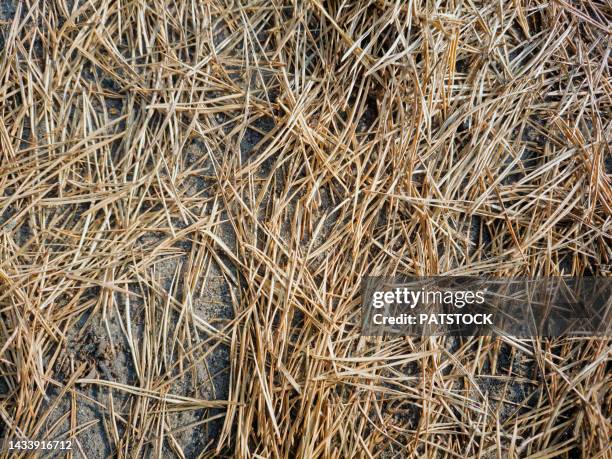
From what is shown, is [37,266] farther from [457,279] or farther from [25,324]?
[457,279]

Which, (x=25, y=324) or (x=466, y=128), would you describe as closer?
(x=25, y=324)

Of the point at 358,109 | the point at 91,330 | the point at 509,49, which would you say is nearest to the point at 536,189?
the point at 509,49

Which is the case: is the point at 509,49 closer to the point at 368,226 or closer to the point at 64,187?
the point at 368,226

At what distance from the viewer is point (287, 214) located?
139cm

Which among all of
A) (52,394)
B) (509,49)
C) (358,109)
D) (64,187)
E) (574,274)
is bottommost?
(52,394)

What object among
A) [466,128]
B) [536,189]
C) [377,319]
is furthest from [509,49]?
[377,319]

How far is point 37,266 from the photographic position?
4.35 ft

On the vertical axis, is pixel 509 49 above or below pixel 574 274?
above

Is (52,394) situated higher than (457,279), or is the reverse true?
(457,279)

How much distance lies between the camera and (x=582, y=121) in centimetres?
146

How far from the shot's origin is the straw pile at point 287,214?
130cm

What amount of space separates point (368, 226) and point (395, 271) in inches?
5.3

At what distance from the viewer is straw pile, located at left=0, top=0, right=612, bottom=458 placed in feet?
4.26

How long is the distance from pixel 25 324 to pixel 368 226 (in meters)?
0.88
